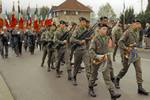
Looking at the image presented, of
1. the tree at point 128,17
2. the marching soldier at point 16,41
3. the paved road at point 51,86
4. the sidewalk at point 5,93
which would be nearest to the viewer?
the sidewalk at point 5,93

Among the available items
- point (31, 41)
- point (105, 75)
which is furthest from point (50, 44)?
point (31, 41)

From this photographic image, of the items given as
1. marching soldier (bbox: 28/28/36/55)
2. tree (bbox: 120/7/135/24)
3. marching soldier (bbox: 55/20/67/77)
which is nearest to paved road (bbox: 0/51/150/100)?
marching soldier (bbox: 55/20/67/77)

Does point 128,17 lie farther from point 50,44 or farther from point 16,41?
point 50,44

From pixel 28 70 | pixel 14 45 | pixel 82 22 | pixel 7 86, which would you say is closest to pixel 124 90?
pixel 82 22

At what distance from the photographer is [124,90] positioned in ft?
37.7

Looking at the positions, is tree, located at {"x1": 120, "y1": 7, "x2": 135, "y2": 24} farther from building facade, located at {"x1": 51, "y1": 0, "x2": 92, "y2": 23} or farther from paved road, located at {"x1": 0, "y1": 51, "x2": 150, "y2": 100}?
building facade, located at {"x1": 51, "y1": 0, "x2": 92, "y2": 23}

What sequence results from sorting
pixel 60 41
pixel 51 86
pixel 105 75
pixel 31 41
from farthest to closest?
pixel 31 41
pixel 60 41
pixel 51 86
pixel 105 75

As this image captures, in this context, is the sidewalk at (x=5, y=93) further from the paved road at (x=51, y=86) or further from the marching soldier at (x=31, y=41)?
the marching soldier at (x=31, y=41)

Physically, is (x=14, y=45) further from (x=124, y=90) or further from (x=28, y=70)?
(x=124, y=90)

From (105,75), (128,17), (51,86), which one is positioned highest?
(128,17)

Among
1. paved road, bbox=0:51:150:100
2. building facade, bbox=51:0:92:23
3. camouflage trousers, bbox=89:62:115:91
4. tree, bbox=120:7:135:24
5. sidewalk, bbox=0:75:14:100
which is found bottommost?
paved road, bbox=0:51:150:100

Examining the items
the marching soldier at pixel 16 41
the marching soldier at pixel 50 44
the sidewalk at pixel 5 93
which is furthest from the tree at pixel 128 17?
the sidewalk at pixel 5 93

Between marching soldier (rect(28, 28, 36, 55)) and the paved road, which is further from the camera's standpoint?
marching soldier (rect(28, 28, 36, 55))

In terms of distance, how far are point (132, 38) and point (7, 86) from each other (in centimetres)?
369
